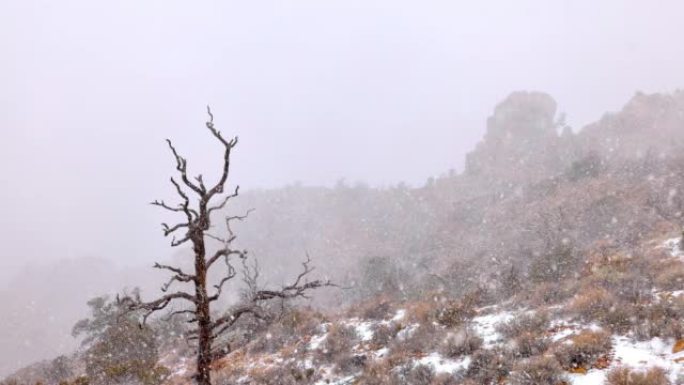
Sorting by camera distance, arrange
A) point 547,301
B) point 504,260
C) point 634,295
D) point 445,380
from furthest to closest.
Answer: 1. point 504,260
2. point 547,301
3. point 634,295
4. point 445,380

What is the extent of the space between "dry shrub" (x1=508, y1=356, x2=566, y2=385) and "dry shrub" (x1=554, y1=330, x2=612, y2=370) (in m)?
0.25

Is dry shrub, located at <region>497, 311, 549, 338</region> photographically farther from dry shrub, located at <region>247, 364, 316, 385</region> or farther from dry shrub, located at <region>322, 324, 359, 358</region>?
dry shrub, located at <region>247, 364, 316, 385</region>

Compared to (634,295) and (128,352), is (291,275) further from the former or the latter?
(634,295)

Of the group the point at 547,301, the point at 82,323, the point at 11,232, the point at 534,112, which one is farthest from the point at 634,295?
the point at 11,232

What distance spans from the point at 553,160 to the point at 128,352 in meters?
45.2

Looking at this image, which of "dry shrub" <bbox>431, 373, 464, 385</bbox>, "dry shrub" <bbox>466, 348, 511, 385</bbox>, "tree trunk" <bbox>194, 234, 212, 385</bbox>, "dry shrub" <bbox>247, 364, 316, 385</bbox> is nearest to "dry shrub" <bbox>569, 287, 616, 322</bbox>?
"dry shrub" <bbox>466, 348, 511, 385</bbox>

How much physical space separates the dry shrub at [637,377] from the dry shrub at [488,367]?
191cm

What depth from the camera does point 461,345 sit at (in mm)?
10141

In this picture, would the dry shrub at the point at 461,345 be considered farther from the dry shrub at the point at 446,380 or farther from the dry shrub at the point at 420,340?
the dry shrub at the point at 446,380

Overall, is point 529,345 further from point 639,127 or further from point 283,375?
point 639,127

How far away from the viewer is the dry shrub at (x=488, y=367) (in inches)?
328

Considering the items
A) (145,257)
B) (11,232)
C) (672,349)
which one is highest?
(11,232)

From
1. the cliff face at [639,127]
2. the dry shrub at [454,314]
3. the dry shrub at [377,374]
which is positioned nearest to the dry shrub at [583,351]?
the dry shrub at [377,374]

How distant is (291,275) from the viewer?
189ft
